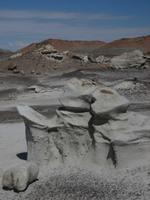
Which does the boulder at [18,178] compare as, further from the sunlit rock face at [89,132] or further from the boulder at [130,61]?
the boulder at [130,61]

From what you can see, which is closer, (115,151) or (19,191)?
(19,191)

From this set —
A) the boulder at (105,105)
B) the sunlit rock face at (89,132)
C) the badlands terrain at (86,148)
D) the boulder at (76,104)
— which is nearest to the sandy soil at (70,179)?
the badlands terrain at (86,148)

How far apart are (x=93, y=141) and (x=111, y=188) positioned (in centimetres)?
163

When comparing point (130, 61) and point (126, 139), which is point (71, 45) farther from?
point (126, 139)

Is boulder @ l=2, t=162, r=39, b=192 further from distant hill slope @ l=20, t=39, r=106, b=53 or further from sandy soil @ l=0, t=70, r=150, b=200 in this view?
distant hill slope @ l=20, t=39, r=106, b=53

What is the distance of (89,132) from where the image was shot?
11508 mm

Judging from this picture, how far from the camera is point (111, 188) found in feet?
32.8

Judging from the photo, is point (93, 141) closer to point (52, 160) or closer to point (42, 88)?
point (52, 160)

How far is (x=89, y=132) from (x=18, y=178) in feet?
7.27

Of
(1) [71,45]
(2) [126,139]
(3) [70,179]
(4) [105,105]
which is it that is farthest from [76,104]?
(1) [71,45]

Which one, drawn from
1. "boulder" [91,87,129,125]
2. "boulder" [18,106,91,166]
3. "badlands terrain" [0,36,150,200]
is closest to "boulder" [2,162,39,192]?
"badlands terrain" [0,36,150,200]

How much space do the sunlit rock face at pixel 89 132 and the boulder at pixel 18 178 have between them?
1337mm

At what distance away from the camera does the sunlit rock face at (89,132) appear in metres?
11.0

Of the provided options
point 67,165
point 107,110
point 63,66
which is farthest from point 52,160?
point 63,66
